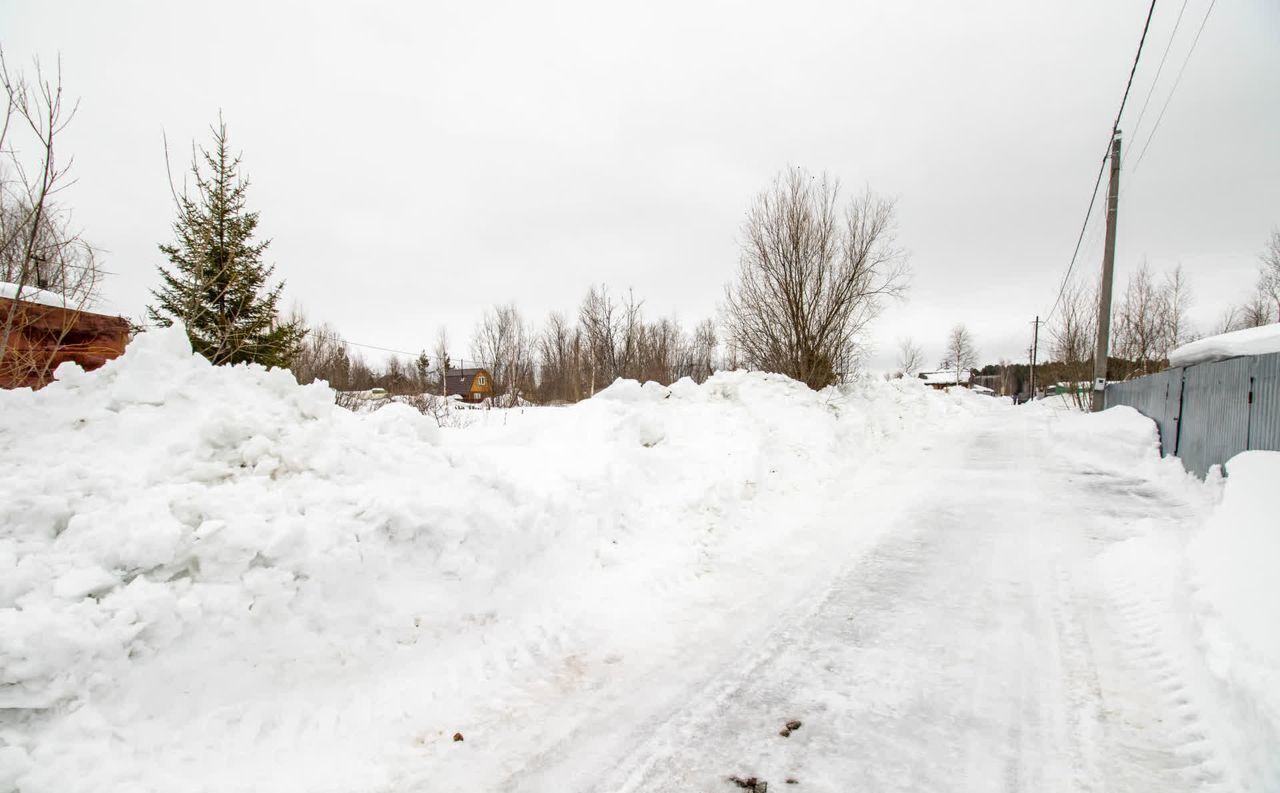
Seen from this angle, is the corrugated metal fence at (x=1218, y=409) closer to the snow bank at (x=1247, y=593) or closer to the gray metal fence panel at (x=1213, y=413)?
the gray metal fence panel at (x=1213, y=413)

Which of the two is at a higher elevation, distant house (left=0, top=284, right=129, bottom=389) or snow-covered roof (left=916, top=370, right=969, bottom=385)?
snow-covered roof (left=916, top=370, right=969, bottom=385)

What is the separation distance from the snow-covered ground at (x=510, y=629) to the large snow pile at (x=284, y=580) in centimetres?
2

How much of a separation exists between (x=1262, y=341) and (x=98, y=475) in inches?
512

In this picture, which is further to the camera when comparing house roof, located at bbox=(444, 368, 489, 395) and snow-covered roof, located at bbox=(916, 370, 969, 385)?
snow-covered roof, located at bbox=(916, 370, 969, 385)

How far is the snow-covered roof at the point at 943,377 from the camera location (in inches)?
3238

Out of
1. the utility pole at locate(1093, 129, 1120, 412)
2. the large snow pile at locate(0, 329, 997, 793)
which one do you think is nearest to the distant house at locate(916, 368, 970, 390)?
the utility pole at locate(1093, 129, 1120, 412)

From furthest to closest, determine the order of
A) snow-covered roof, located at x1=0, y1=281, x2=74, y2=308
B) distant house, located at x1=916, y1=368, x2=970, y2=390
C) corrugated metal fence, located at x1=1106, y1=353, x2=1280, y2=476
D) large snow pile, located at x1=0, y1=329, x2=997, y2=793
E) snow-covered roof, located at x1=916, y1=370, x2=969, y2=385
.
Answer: snow-covered roof, located at x1=916, y1=370, x2=969, y2=385
distant house, located at x1=916, y1=368, x2=970, y2=390
corrugated metal fence, located at x1=1106, y1=353, x2=1280, y2=476
snow-covered roof, located at x1=0, y1=281, x2=74, y2=308
large snow pile, located at x1=0, y1=329, x2=997, y2=793

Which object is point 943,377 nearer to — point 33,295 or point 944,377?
point 944,377

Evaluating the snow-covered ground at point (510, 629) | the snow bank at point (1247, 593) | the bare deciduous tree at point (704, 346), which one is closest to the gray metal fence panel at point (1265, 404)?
the snow bank at point (1247, 593)

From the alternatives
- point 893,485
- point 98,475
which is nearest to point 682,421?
point 893,485

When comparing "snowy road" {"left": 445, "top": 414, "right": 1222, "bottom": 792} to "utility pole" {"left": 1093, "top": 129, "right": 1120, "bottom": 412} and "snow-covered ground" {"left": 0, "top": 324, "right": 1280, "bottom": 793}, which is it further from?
"utility pole" {"left": 1093, "top": 129, "right": 1120, "bottom": 412}

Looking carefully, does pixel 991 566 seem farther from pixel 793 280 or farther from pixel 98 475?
pixel 793 280

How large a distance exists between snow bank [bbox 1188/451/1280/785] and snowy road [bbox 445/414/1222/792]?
0.28 meters

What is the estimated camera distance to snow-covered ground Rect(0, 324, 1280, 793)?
2.66 metres
